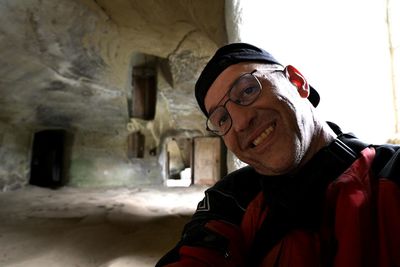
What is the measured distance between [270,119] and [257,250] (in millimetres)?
415

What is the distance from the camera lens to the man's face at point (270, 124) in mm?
815

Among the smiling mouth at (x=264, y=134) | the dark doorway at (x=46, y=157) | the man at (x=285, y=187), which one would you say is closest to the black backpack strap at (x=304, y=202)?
the man at (x=285, y=187)

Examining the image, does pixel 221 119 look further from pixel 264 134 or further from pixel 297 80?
pixel 297 80

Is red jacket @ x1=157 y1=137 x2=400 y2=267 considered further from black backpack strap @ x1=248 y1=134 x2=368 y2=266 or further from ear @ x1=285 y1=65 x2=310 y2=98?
ear @ x1=285 y1=65 x2=310 y2=98

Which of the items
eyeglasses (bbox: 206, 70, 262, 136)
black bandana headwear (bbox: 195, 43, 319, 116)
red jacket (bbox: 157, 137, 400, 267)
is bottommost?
red jacket (bbox: 157, 137, 400, 267)

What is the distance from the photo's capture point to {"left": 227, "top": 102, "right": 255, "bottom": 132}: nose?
0.87 m

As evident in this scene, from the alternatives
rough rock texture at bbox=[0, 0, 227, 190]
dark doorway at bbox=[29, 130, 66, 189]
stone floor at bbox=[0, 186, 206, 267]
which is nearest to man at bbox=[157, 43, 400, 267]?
stone floor at bbox=[0, 186, 206, 267]

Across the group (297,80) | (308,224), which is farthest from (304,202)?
(297,80)

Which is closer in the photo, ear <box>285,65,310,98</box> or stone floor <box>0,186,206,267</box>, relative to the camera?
ear <box>285,65,310,98</box>

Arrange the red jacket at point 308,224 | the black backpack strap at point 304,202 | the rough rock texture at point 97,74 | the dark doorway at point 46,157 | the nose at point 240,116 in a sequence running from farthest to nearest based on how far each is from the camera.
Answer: the dark doorway at point 46,157 → the rough rock texture at point 97,74 → the nose at point 240,116 → the black backpack strap at point 304,202 → the red jacket at point 308,224

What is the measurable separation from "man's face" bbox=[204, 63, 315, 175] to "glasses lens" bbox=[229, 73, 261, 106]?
16mm

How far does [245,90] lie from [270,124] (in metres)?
0.15

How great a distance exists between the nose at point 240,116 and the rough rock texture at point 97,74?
2.05m

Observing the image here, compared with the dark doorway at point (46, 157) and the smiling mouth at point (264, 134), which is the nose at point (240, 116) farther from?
the dark doorway at point (46, 157)
